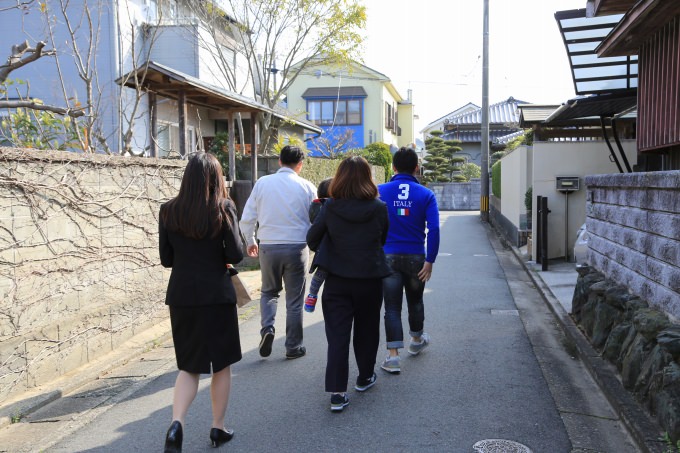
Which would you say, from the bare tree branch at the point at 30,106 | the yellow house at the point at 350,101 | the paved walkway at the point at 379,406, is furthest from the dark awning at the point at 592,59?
the yellow house at the point at 350,101

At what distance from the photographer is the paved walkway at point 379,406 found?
4.36 meters

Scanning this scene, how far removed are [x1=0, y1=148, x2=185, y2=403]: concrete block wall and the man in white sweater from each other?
1.58 m

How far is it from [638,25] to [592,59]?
3.93 m

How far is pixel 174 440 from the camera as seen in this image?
12.7 ft

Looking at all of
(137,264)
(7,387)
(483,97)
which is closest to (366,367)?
(7,387)

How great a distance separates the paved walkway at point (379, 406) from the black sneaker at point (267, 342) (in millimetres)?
106

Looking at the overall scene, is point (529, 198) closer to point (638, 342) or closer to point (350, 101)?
point (638, 342)

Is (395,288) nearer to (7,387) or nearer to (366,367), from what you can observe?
(366,367)

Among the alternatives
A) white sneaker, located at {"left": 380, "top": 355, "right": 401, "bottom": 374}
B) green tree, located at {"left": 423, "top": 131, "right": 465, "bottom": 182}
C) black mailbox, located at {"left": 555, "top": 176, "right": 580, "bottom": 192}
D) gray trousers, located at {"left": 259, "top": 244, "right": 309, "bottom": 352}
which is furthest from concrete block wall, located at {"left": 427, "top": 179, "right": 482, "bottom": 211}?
white sneaker, located at {"left": 380, "top": 355, "right": 401, "bottom": 374}

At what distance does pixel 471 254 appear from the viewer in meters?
15.2

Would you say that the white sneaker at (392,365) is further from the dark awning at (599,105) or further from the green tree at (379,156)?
the green tree at (379,156)

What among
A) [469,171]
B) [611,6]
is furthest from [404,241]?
[469,171]

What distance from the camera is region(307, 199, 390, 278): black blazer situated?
4.89 metres

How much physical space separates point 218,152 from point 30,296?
1040 centimetres
